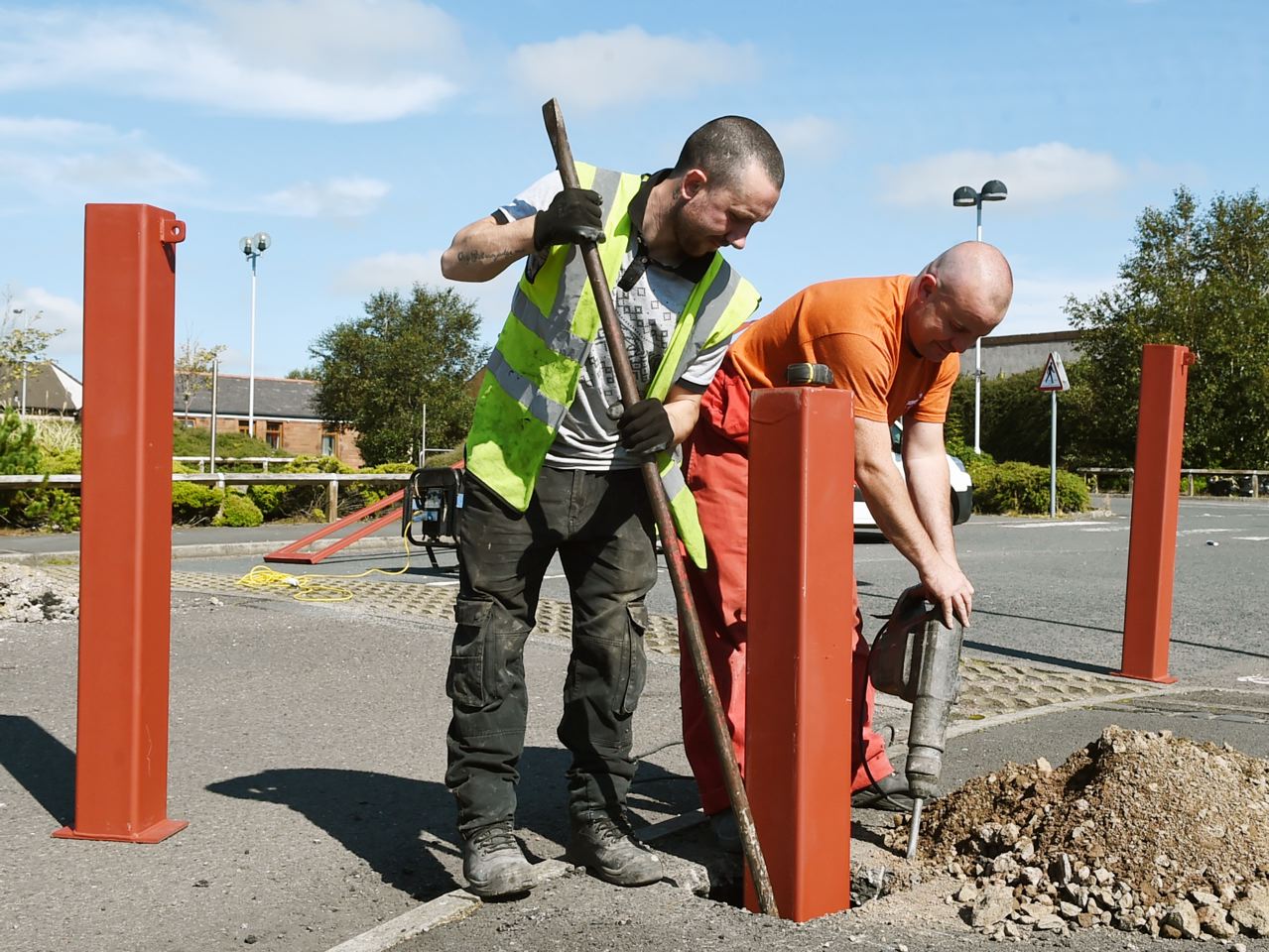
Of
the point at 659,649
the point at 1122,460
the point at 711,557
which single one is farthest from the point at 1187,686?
the point at 1122,460

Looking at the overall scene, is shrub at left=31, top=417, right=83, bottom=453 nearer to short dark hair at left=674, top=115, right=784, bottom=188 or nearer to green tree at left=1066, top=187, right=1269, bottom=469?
short dark hair at left=674, top=115, right=784, bottom=188

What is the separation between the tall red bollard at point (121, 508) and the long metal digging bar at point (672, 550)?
1.28 meters

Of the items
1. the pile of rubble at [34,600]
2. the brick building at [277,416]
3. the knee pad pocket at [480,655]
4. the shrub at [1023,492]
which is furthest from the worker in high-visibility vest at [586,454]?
the brick building at [277,416]

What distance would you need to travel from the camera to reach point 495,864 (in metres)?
3.18

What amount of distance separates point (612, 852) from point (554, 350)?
1350 mm

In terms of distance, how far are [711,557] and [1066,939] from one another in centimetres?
153

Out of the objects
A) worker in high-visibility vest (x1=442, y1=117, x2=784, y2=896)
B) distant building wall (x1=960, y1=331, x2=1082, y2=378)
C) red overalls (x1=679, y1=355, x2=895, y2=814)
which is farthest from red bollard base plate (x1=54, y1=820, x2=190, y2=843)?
distant building wall (x1=960, y1=331, x2=1082, y2=378)

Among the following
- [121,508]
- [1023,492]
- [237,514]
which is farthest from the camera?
[1023,492]

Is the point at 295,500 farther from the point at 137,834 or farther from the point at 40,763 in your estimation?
the point at 137,834

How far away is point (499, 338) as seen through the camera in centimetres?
338

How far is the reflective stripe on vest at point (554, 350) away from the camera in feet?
10.7

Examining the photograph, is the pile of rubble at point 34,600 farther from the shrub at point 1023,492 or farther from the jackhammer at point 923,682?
the shrub at point 1023,492

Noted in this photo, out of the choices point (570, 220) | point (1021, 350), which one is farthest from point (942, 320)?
point (1021, 350)

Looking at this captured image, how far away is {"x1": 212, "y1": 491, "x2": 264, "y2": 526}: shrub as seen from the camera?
19141 mm
